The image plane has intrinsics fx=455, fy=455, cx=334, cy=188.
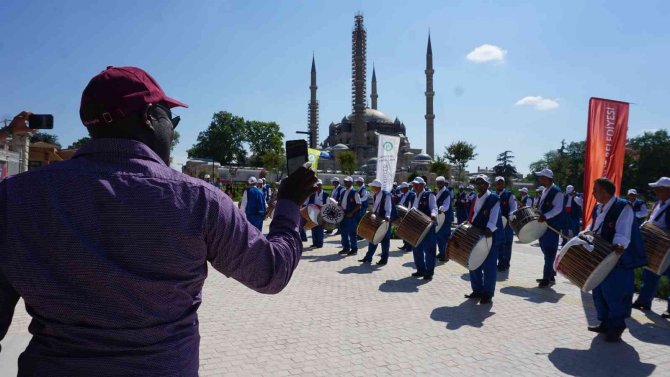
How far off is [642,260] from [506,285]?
3.35 m

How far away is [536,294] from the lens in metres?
8.04

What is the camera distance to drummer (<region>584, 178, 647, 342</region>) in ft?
18.2

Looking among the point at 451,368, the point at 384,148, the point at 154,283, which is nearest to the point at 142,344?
the point at 154,283

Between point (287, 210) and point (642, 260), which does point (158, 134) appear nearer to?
point (287, 210)

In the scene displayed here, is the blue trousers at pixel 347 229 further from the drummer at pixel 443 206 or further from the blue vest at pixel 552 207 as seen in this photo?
the blue vest at pixel 552 207

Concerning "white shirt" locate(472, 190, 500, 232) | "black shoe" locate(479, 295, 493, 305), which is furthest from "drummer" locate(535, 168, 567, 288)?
"black shoe" locate(479, 295, 493, 305)

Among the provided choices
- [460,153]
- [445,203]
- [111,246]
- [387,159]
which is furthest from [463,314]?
[460,153]

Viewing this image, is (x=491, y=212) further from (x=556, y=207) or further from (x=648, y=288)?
(x=648, y=288)

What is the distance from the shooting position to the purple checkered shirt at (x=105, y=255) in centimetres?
136

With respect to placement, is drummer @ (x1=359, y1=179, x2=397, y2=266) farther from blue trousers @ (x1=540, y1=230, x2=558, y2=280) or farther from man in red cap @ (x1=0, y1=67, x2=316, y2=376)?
man in red cap @ (x1=0, y1=67, x2=316, y2=376)

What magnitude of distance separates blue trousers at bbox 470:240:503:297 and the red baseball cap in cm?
681

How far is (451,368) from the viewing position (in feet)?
15.2

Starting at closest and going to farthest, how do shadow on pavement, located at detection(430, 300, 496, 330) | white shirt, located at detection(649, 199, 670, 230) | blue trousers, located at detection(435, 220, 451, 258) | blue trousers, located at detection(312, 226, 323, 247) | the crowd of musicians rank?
the crowd of musicians → shadow on pavement, located at detection(430, 300, 496, 330) → white shirt, located at detection(649, 199, 670, 230) → blue trousers, located at detection(435, 220, 451, 258) → blue trousers, located at detection(312, 226, 323, 247)

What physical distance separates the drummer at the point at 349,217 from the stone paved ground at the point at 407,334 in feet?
12.6
